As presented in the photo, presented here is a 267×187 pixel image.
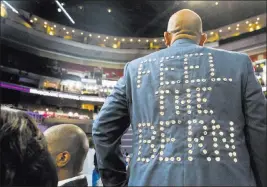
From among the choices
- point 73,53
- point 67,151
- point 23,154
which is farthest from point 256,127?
point 73,53

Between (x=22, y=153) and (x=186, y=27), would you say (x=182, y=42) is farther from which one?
(x=22, y=153)

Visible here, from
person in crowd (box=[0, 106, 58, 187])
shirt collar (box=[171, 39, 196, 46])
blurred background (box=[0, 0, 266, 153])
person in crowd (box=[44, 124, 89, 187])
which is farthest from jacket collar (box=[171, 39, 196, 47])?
blurred background (box=[0, 0, 266, 153])

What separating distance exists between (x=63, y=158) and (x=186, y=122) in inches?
40.7

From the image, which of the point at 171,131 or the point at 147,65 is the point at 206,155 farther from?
the point at 147,65

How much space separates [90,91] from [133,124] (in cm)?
1548

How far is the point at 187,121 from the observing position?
1.03m

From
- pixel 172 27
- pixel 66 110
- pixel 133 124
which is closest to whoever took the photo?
pixel 133 124

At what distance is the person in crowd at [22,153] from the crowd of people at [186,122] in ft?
0.65

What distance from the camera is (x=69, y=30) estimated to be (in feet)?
47.6

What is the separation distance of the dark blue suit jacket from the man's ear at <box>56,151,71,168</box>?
744 mm

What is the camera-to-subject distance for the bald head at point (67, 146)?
70.3 inches

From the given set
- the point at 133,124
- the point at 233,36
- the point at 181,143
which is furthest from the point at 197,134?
the point at 233,36

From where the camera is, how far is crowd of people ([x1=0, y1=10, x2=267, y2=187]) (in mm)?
973

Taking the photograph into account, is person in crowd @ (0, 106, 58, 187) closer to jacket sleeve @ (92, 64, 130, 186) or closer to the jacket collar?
jacket sleeve @ (92, 64, 130, 186)
